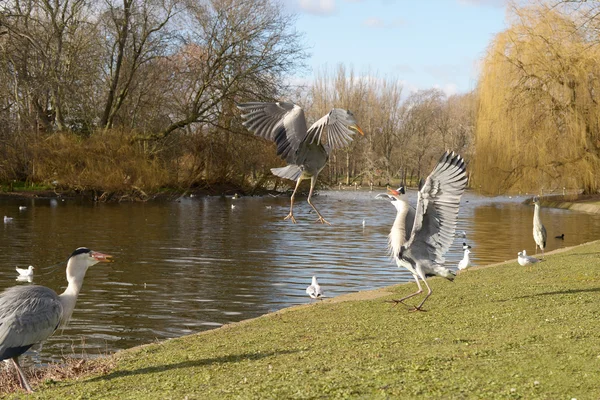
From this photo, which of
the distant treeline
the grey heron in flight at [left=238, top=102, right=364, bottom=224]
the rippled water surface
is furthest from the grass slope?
the distant treeline

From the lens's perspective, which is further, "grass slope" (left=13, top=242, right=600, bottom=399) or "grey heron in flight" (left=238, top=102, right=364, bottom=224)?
"grey heron in flight" (left=238, top=102, right=364, bottom=224)

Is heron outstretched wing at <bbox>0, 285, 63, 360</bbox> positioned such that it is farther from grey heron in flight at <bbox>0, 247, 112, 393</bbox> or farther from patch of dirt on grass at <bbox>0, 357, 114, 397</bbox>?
patch of dirt on grass at <bbox>0, 357, 114, 397</bbox>

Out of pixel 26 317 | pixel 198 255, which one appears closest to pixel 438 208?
pixel 26 317

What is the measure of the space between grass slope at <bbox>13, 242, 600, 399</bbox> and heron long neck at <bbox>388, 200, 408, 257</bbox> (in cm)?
90

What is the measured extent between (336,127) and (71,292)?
3632mm

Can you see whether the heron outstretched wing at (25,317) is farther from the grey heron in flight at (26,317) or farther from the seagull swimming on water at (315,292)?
the seagull swimming on water at (315,292)

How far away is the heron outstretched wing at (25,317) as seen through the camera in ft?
21.9

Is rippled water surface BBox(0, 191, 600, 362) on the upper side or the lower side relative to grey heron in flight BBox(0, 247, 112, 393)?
lower

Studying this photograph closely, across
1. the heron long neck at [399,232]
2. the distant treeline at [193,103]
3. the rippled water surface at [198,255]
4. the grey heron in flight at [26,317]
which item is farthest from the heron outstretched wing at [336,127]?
the distant treeline at [193,103]

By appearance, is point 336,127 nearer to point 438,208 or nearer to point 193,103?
point 438,208

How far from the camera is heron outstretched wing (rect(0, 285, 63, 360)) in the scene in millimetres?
6672

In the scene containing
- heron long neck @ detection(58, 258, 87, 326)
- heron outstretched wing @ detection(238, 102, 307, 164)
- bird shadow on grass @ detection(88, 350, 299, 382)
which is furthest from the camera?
heron outstretched wing @ detection(238, 102, 307, 164)

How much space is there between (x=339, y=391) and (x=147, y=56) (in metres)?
41.7

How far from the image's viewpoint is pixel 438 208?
29.9 feet
